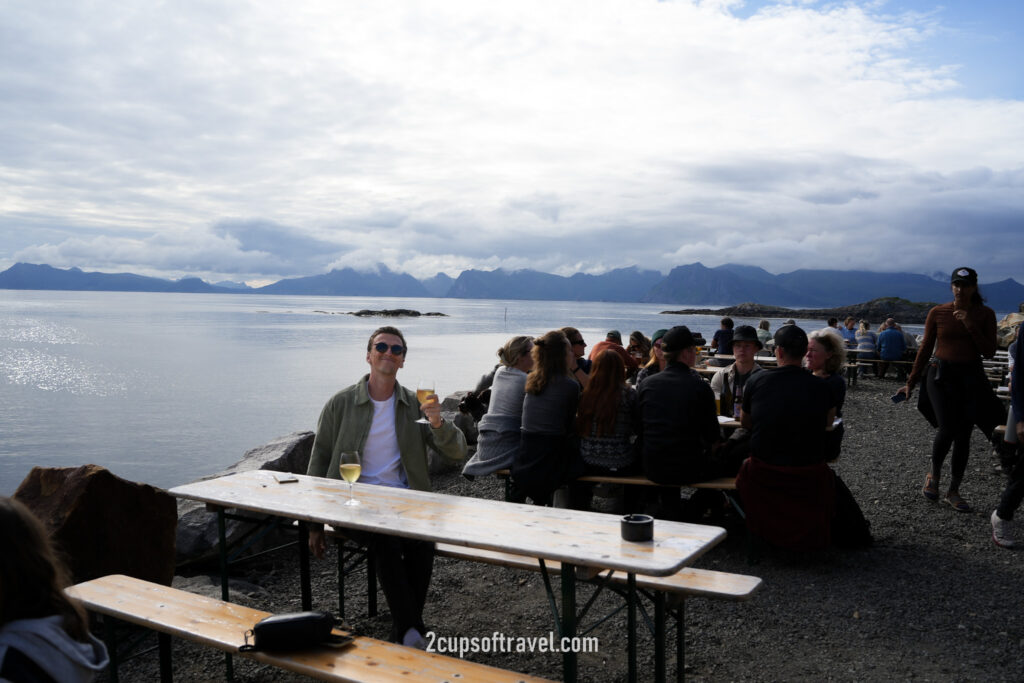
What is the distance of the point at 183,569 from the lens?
525 centimetres

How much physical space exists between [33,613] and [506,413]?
417 cm

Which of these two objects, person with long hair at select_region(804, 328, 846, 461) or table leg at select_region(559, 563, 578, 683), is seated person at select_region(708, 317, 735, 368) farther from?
table leg at select_region(559, 563, 578, 683)

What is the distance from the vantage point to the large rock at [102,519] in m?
4.11

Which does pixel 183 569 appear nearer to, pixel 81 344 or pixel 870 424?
pixel 870 424

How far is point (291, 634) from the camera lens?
2697mm

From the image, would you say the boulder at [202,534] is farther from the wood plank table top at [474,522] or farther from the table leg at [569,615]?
the table leg at [569,615]

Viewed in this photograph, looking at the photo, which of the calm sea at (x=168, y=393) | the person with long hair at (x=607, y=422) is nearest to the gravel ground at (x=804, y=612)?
the person with long hair at (x=607, y=422)

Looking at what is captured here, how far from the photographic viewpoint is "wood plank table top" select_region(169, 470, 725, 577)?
8.63 ft

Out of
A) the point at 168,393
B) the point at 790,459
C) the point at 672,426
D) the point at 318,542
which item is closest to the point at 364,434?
the point at 318,542

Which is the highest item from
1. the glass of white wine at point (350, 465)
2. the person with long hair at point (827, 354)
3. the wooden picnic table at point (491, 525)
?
the person with long hair at point (827, 354)

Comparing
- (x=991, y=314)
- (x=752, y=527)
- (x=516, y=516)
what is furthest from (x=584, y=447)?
(x=991, y=314)

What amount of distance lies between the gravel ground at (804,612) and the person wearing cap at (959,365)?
0.70 m

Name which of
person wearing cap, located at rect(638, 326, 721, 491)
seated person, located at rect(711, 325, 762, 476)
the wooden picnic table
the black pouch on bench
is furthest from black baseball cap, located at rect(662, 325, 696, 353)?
the black pouch on bench

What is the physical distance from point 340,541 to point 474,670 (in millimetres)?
1891
